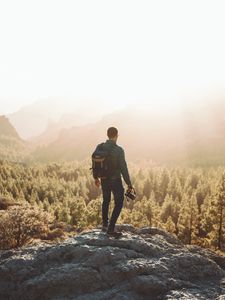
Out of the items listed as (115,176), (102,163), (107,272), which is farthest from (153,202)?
(107,272)

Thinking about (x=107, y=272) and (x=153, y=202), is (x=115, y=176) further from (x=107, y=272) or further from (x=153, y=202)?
(x=153, y=202)

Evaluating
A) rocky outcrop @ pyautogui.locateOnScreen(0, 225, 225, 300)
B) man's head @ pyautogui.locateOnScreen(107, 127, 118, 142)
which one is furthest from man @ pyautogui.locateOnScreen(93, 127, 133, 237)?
rocky outcrop @ pyautogui.locateOnScreen(0, 225, 225, 300)

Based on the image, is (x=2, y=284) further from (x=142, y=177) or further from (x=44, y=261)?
(x=142, y=177)

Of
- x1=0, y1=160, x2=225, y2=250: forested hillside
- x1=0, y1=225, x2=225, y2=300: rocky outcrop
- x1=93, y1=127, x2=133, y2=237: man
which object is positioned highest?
Answer: x1=93, y1=127, x2=133, y2=237: man

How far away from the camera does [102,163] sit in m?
16.1

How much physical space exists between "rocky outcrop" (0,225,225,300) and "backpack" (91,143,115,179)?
2144 mm

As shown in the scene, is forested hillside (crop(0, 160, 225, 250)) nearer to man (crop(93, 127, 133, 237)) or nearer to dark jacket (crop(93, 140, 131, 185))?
man (crop(93, 127, 133, 237))

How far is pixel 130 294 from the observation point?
1283 cm

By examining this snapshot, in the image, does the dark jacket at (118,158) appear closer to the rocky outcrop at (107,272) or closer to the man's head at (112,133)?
the man's head at (112,133)

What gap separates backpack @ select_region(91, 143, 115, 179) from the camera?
1600 centimetres

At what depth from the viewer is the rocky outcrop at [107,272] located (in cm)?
1301

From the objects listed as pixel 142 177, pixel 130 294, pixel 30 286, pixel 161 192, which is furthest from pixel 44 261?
pixel 142 177

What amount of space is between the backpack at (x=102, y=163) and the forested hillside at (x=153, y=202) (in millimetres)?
47115

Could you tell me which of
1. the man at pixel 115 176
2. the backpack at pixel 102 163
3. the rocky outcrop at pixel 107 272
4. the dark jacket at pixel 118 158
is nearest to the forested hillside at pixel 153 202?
the man at pixel 115 176
